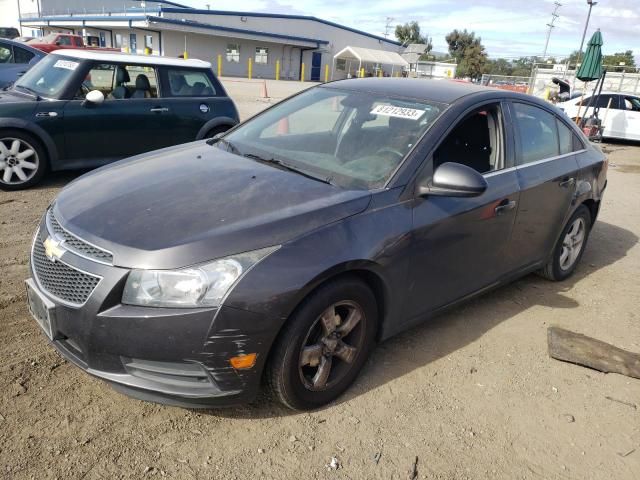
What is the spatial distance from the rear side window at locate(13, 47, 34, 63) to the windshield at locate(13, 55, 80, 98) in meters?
5.52

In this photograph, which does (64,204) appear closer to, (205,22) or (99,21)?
(205,22)

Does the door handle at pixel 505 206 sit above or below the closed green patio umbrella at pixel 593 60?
below

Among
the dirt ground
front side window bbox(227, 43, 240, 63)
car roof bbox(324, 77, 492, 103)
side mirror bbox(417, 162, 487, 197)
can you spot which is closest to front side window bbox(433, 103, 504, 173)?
car roof bbox(324, 77, 492, 103)

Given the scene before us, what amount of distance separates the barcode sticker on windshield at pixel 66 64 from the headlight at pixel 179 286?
543 cm

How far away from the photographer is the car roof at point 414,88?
3.55 meters

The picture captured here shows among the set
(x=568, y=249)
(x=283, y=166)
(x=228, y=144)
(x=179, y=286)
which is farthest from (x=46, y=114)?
(x=568, y=249)

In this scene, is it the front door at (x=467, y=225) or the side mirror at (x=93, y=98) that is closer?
the front door at (x=467, y=225)

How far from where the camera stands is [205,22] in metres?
45.8

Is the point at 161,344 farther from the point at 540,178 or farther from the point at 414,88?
the point at 540,178

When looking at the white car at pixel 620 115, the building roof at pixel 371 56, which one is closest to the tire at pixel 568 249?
the white car at pixel 620 115

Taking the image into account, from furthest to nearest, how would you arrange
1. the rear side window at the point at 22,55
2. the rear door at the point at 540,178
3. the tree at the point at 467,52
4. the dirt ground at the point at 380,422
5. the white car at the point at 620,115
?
the tree at the point at 467,52 < the white car at the point at 620,115 < the rear side window at the point at 22,55 < the rear door at the point at 540,178 < the dirt ground at the point at 380,422

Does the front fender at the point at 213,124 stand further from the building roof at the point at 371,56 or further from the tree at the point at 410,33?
the tree at the point at 410,33

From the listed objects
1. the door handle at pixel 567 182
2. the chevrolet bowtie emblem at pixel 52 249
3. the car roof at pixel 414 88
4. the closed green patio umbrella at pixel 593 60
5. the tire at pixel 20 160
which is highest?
the closed green patio umbrella at pixel 593 60

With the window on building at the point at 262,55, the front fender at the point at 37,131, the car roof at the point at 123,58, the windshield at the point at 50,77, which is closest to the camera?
the front fender at the point at 37,131
